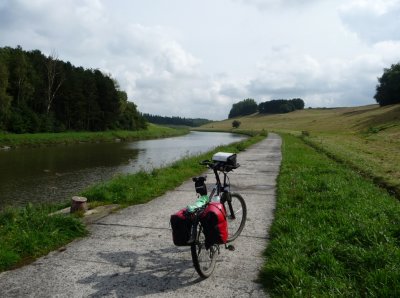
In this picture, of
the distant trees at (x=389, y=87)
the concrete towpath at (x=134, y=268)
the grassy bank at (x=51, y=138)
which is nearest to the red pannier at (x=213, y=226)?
the concrete towpath at (x=134, y=268)

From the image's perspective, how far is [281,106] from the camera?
169375mm

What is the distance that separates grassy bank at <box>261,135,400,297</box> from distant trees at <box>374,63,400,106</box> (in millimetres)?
96145

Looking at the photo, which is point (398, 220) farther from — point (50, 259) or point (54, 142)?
point (54, 142)

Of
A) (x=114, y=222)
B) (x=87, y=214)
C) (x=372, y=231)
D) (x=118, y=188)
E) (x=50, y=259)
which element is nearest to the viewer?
(x=50, y=259)

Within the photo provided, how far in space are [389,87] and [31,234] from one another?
104823 mm

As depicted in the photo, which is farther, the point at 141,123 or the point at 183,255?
the point at 141,123

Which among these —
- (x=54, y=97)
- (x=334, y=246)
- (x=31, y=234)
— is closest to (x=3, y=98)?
(x=54, y=97)

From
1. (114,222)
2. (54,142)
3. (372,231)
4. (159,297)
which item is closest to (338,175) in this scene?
(372,231)

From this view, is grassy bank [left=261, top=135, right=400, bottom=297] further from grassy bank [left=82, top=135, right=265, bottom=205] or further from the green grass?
grassy bank [left=82, top=135, right=265, bottom=205]

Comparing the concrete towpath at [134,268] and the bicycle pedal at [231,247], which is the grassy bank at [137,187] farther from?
the bicycle pedal at [231,247]

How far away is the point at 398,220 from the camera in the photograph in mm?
6672

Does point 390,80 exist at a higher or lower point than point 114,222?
higher

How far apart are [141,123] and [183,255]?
8168 centimetres

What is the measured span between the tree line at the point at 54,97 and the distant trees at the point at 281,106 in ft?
337
